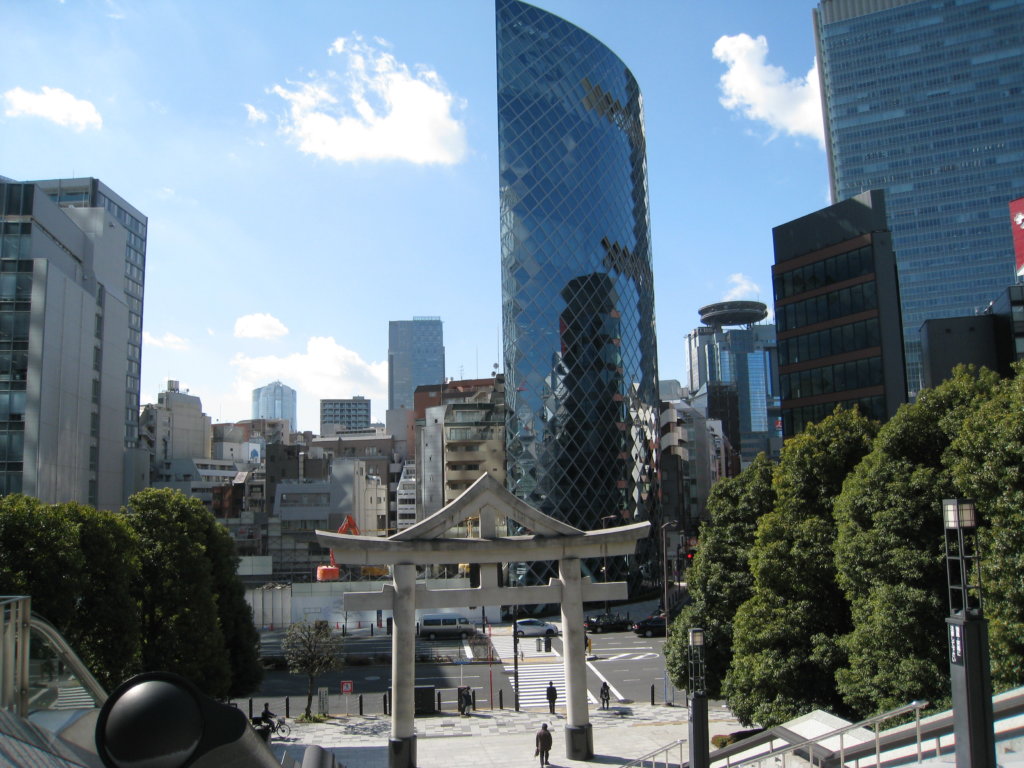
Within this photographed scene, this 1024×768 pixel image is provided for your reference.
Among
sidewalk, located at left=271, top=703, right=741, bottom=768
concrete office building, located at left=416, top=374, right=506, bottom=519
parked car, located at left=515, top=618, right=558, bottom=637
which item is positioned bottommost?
parked car, located at left=515, top=618, right=558, bottom=637

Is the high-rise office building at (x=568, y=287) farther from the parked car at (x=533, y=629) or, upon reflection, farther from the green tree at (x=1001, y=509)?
the green tree at (x=1001, y=509)

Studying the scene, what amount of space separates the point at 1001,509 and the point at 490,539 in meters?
14.1

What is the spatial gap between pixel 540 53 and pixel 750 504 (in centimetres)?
6326

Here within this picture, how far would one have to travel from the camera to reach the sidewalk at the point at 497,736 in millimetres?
24984

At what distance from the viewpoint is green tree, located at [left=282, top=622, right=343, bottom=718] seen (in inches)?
1304

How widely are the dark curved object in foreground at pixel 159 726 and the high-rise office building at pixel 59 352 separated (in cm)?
4800

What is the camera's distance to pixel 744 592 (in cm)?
2561

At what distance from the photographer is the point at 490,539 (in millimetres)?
25656

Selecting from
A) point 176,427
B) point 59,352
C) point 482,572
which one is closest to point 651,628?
point 482,572

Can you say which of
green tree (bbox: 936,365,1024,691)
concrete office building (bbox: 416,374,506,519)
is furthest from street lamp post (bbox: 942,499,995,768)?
concrete office building (bbox: 416,374,506,519)

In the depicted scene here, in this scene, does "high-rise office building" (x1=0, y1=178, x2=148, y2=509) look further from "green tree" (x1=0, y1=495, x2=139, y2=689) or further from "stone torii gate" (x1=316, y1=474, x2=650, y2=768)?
"stone torii gate" (x1=316, y1=474, x2=650, y2=768)

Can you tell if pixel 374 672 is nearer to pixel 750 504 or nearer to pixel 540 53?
pixel 750 504

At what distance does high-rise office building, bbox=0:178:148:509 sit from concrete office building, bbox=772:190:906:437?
46.5 meters

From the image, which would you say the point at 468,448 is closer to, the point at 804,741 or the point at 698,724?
the point at 698,724
